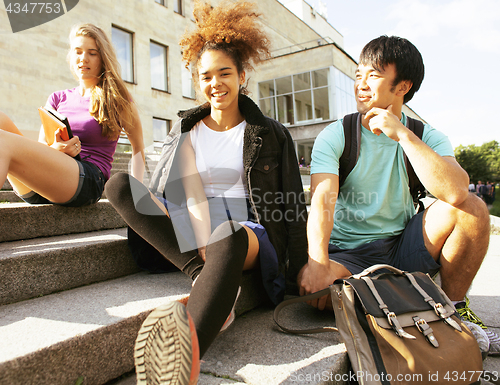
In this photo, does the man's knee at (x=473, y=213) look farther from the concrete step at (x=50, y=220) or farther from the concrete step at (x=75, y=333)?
the concrete step at (x=50, y=220)

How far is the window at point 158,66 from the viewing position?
15047mm

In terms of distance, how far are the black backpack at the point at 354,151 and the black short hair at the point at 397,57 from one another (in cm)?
28

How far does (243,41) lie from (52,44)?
1146 centimetres

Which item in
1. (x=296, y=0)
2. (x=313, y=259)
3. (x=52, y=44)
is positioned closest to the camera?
(x=313, y=259)

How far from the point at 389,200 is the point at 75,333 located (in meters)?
1.77

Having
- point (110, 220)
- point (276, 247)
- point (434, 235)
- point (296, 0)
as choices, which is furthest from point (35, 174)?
point (296, 0)

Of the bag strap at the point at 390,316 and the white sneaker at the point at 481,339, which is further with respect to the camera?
the white sneaker at the point at 481,339

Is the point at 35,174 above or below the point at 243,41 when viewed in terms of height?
below

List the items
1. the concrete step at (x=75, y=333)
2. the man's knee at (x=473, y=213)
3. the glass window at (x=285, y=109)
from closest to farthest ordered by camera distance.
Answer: the concrete step at (x=75, y=333), the man's knee at (x=473, y=213), the glass window at (x=285, y=109)

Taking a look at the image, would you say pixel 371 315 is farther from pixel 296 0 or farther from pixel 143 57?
pixel 296 0

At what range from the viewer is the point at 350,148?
81.6 inches

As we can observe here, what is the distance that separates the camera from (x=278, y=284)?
1789 millimetres

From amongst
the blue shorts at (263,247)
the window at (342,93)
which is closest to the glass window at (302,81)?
the window at (342,93)

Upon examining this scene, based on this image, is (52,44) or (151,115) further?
(151,115)
